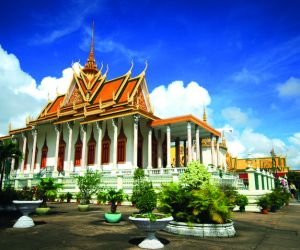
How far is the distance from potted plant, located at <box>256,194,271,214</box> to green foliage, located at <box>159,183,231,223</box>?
7429 millimetres

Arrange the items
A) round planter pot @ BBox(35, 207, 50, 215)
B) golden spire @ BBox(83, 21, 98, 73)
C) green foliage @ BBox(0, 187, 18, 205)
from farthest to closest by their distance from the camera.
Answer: golden spire @ BBox(83, 21, 98, 73) → green foliage @ BBox(0, 187, 18, 205) → round planter pot @ BBox(35, 207, 50, 215)

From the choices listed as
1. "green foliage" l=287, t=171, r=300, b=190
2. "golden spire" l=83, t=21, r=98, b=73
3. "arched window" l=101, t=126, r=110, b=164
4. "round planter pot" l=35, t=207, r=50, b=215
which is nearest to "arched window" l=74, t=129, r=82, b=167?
"arched window" l=101, t=126, r=110, b=164

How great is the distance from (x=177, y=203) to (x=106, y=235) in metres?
2.31

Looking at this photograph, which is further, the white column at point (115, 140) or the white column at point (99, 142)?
the white column at point (99, 142)

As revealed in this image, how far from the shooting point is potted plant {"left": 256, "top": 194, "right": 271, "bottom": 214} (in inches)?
593

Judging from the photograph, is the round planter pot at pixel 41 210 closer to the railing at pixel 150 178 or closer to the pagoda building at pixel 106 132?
the railing at pixel 150 178

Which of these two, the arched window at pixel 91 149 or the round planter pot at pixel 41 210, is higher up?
the arched window at pixel 91 149

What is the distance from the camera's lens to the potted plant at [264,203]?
15062 mm

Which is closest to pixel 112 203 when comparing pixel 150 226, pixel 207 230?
pixel 207 230

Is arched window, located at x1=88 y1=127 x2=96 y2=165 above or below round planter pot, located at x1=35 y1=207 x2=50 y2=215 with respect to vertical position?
above

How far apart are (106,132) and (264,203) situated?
16.0 meters

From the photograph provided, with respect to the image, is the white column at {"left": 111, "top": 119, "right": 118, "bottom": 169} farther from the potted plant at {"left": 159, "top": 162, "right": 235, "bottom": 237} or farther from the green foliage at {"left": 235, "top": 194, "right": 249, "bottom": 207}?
the potted plant at {"left": 159, "top": 162, "right": 235, "bottom": 237}

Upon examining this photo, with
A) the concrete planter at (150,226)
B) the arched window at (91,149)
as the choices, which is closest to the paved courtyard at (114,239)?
the concrete planter at (150,226)

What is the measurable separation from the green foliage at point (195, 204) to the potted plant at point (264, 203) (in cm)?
743
